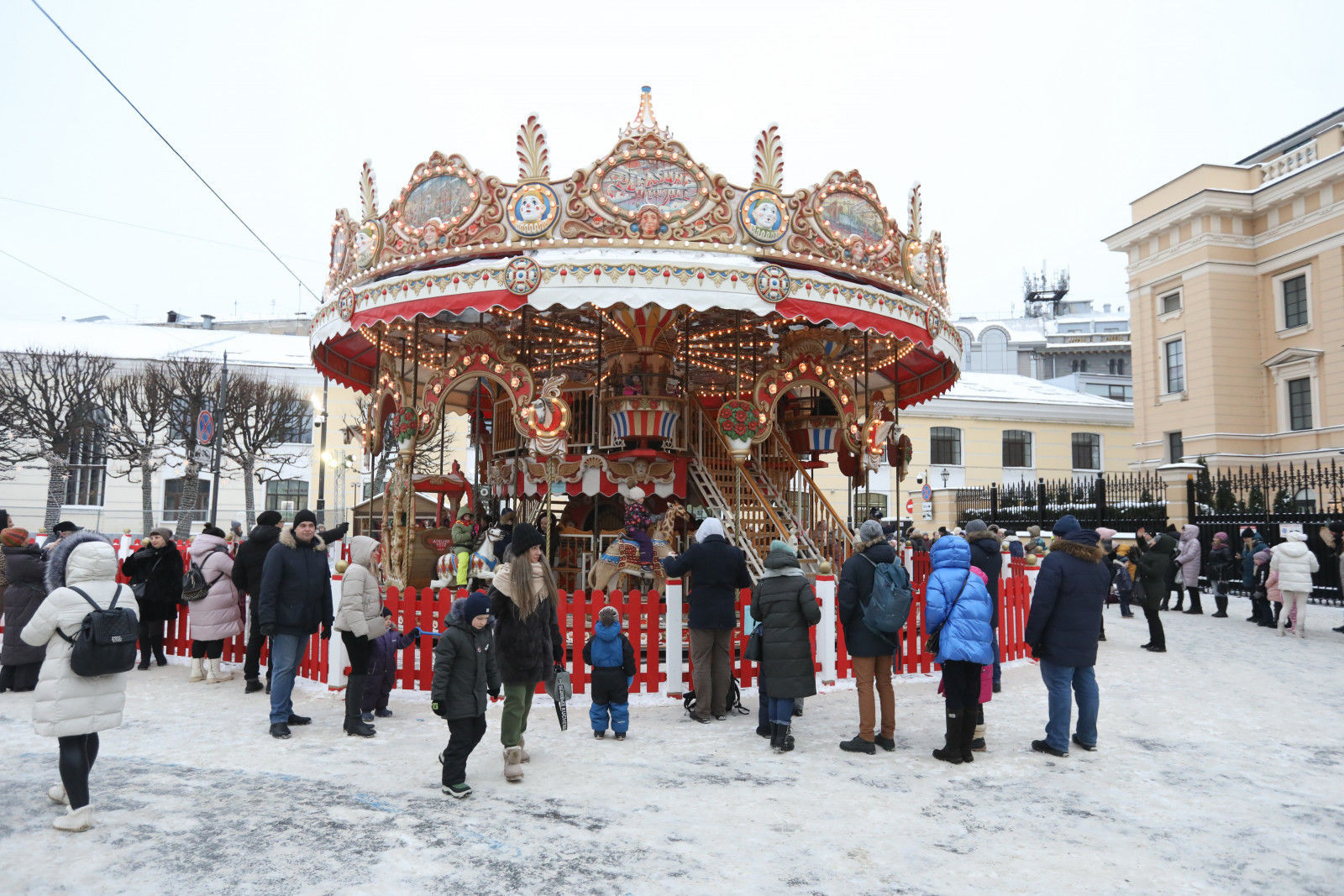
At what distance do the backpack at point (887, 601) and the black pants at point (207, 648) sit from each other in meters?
6.42

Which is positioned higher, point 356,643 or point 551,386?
point 551,386

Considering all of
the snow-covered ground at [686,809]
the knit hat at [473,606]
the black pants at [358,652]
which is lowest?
the snow-covered ground at [686,809]

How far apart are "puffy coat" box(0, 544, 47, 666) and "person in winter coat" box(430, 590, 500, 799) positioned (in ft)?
17.9

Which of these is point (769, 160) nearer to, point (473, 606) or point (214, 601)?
point (473, 606)

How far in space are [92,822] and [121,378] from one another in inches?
1069

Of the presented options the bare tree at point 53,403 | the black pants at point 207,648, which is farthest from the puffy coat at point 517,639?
the bare tree at point 53,403

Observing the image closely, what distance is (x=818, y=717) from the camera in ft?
23.7

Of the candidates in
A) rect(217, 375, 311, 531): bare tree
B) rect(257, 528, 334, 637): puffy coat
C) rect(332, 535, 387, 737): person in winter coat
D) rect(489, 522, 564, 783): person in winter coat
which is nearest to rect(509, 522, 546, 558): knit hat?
rect(489, 522, 564, 783): person in winter coat

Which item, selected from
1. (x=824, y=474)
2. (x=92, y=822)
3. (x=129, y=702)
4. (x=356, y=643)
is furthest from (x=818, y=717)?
(x=824, y=474)

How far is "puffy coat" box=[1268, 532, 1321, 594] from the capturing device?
37.8ft

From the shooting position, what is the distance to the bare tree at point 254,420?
27.3m

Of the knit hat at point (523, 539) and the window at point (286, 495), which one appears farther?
the window at point (286, 495)

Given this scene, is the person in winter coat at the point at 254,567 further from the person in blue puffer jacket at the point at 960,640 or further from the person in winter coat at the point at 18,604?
the person in blue puffer jacket at the point at 960,640

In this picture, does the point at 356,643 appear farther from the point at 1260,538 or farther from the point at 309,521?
the point at 1260,538
